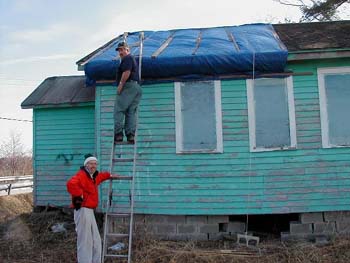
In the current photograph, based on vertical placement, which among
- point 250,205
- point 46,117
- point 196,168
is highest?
point 46,117

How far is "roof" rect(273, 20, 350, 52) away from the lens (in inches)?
316

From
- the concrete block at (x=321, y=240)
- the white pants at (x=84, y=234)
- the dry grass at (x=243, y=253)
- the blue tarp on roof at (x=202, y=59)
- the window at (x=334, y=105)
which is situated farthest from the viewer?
the window at (x=334, y=105)

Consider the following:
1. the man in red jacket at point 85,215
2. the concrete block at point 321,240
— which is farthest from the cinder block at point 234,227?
the man in red jacket at point 85,215

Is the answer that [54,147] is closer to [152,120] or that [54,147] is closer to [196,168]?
[152,120]

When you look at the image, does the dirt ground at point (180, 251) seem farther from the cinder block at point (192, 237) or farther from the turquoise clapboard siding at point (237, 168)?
the turquoise clapboard siding at point (237, 168)

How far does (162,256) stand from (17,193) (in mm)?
15709

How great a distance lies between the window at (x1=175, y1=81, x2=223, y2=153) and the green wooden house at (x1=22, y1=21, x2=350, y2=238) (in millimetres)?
20

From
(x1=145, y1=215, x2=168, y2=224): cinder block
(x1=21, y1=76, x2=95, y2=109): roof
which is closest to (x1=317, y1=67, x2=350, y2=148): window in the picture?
(x1=145, y1=215, x2=168, y2=224): cinder block

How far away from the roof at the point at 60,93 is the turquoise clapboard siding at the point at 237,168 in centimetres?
324

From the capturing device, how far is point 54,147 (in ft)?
37.1

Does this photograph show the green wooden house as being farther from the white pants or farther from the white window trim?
the white pants

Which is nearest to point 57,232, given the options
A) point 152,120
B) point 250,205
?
point 152,120

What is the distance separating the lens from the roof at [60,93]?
434 inches

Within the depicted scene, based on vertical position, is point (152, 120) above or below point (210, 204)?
above
